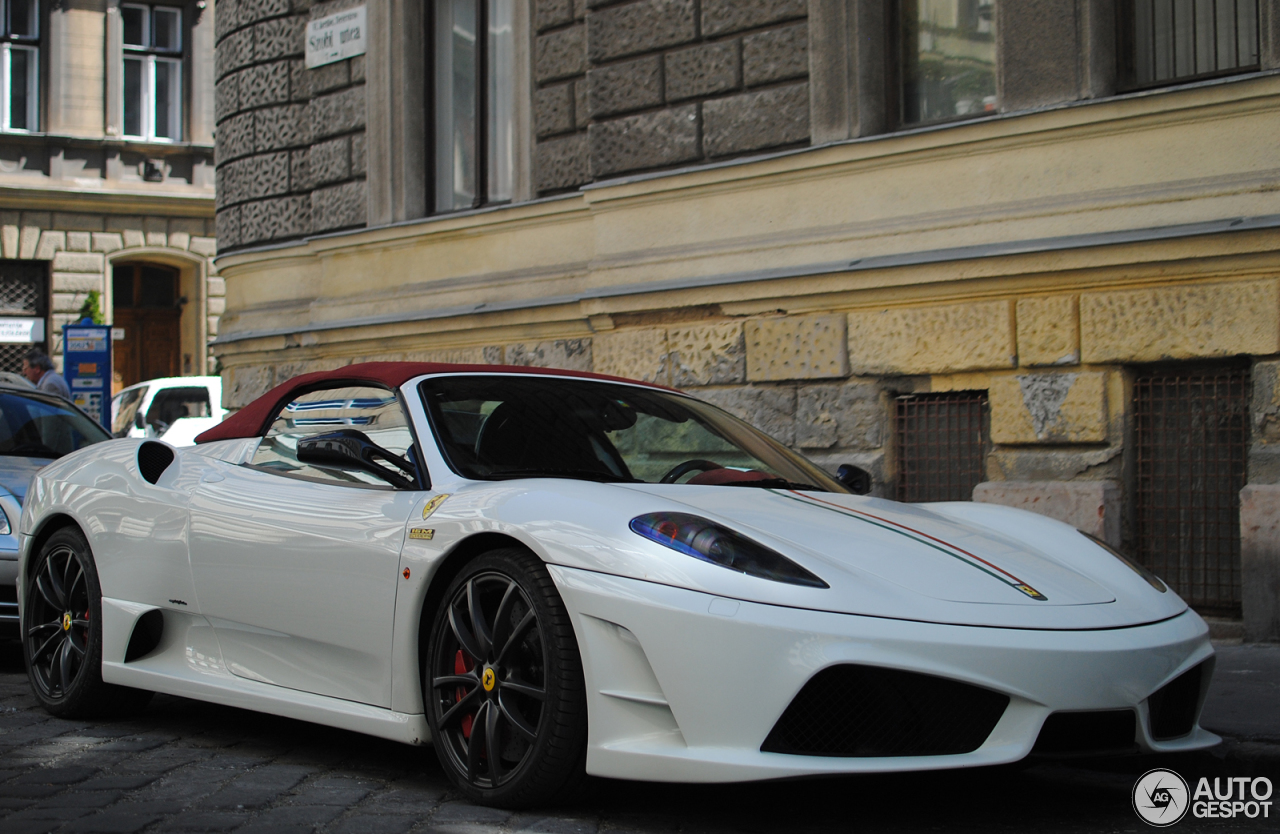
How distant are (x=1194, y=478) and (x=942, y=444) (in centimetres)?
152

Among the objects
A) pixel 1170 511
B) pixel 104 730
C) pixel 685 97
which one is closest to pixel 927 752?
pixel 104 730

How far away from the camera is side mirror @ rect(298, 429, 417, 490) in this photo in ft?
13.4

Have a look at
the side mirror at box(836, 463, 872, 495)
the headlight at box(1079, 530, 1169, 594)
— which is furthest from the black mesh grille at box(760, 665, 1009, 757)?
the side mirror at box(836, 463, 872, 495)

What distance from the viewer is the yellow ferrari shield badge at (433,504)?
391cm

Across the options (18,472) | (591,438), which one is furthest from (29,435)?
(591,438)

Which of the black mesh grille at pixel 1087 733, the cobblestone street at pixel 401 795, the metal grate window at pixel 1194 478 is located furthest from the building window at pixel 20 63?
the black mesh grille at pixel 1087 733

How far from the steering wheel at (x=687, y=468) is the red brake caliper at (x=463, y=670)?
2.80ft

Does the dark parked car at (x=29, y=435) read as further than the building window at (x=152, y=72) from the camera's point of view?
No

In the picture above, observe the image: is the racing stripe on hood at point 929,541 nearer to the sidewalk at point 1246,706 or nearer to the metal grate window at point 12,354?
the sidewalk at point 1246,706

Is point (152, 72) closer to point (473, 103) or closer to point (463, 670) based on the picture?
point (473, 103)

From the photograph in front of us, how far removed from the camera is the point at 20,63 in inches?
1015

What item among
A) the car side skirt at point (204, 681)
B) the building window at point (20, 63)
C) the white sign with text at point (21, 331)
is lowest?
the car side skirt at point (204, 681)

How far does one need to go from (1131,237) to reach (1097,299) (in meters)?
0.40

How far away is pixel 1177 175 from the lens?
302 inches
